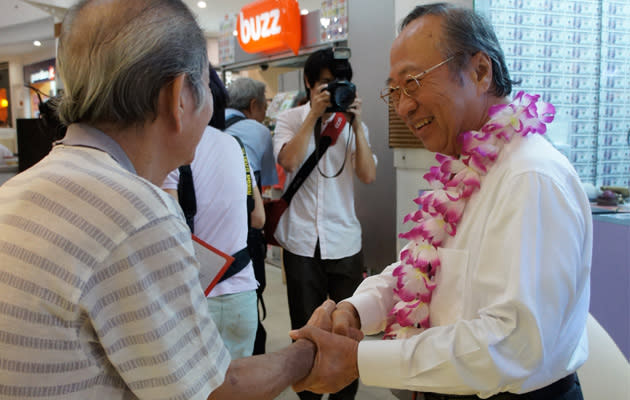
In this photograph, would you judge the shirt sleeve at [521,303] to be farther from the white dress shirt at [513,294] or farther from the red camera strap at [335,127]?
the red camera strap at [335,127]

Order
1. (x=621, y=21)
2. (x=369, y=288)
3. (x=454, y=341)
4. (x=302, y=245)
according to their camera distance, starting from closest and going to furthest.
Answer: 1. (x=454, y=341)
2. (x=369, y=288)
3. (x=302, y=245)
4. (x=621, y=21)

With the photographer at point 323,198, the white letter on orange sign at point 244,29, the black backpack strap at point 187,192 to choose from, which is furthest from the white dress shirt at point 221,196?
the white letter on orange sign at point 244,29

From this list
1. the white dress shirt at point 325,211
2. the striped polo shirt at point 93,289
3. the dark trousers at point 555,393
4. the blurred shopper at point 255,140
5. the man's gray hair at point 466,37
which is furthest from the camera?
the white dress shirt at point 325,211

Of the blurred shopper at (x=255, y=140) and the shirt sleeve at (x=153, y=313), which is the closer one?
the shirt sleeve at (x=153, y=313)

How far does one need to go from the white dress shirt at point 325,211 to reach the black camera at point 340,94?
0.62ft

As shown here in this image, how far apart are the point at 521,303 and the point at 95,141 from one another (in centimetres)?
87

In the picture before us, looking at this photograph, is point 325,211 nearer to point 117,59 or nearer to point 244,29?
point 117,59

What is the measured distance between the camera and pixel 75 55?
2.83 feet

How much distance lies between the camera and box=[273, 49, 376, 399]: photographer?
2.74m

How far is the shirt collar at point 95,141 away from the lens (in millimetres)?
842

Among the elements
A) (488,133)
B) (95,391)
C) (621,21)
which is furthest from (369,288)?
(621,21)

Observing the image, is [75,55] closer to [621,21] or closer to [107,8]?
[107,8]

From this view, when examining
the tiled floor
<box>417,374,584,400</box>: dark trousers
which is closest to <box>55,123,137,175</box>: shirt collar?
<box>417,374,584,400</box>: dark trousers

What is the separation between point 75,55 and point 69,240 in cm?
35
